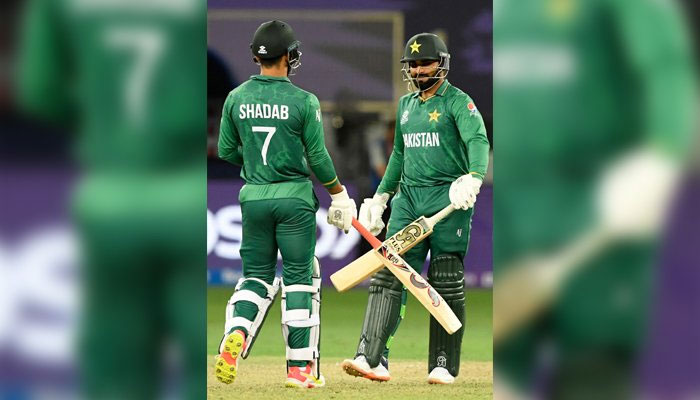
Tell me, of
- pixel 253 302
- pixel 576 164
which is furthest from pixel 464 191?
pixel 576 164

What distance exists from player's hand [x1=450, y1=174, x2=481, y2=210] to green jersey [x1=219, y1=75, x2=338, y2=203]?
2.16 feet

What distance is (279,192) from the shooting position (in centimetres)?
477

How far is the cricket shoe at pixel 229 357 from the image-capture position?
446 cm

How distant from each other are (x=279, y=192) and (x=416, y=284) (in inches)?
29.7

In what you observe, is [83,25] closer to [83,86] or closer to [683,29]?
[83,86]

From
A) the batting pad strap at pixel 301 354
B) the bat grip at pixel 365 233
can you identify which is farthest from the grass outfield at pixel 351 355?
the bat grip at pixel 365 233

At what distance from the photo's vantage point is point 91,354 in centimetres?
234

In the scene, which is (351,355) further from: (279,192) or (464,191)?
(279,192)

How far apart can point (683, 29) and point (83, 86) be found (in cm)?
126

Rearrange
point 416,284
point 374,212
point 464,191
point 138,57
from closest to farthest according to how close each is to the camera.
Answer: point 138,57 → point 416,284 → point 464,191 → point 374,212

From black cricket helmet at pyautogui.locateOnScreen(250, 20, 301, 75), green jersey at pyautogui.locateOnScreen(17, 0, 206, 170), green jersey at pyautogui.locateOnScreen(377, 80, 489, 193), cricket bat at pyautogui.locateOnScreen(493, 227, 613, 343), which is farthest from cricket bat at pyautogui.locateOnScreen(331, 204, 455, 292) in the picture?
green jersey at pyautogui.locateOnScreen(17, 0, 206, 170)

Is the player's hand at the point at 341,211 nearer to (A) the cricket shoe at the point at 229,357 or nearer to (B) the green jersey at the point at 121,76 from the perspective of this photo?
(A) the cricket shoe at the point at 229,357

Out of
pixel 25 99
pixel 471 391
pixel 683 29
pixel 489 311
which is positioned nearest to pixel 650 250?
pixel 683 29

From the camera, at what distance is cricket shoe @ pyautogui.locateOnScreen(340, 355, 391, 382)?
5.06m
